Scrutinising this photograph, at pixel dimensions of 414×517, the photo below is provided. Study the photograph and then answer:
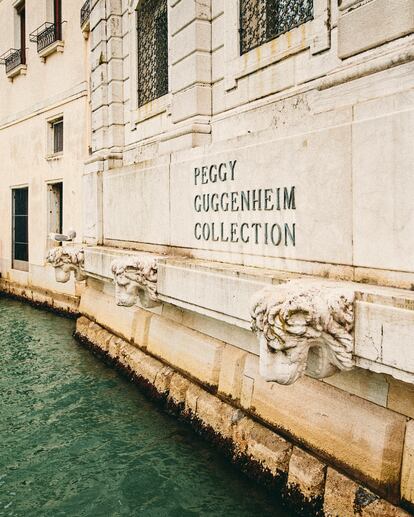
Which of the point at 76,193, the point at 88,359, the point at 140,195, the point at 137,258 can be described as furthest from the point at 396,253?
the point at 76,193

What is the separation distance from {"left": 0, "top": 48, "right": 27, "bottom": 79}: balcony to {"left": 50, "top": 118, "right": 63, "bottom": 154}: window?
7.43ft

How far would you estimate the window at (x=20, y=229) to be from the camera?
15148 millimetres

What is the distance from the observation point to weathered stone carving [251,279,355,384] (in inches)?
125

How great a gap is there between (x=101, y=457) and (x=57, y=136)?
10435 mm

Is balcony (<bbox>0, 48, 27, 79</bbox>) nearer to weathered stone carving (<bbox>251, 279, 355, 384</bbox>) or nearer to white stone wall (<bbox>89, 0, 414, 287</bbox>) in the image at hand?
white stone wall (<bbox>89, 0, 414, 287</bbox>)

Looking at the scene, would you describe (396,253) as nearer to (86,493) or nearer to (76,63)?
(86,493)

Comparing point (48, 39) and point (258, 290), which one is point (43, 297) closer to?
point (48, 39)

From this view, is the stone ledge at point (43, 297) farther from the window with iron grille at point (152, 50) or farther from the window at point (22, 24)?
the window at point (22, 24)

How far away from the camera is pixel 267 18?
5789 millimetres

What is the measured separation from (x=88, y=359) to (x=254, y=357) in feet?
13.8

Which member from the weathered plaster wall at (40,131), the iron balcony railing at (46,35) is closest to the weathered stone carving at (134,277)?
the weathered plaster wall at (40,131)

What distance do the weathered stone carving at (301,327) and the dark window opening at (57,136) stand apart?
11432 mm

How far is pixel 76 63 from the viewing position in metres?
12.7

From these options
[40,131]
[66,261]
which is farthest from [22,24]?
[66,261]
